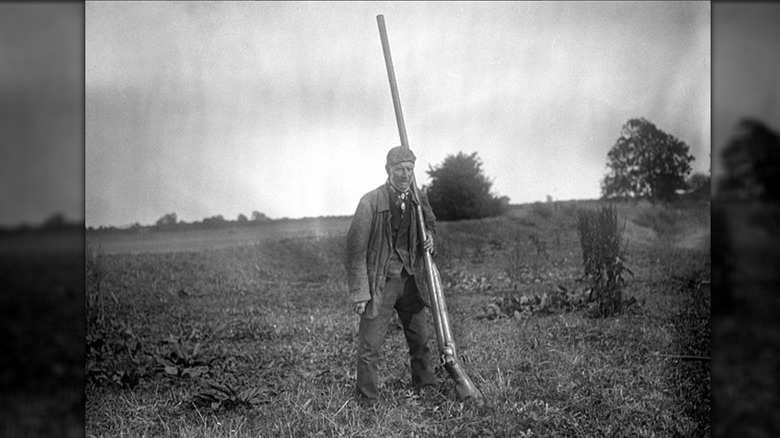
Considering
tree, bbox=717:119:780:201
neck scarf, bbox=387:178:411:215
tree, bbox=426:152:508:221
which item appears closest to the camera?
tree, bbox=717:119:780:201

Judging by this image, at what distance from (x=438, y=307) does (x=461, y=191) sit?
71 centimetres

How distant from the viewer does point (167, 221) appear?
13.6 feet

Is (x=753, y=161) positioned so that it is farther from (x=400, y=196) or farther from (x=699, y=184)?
(x=400, y=196)

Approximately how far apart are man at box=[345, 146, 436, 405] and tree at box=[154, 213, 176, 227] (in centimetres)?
106

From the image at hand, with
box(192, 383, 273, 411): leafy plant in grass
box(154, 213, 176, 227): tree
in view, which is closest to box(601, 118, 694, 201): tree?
box(192, 383, 273, 411): leafy plant in grass

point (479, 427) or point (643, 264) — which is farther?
point (643, 264)

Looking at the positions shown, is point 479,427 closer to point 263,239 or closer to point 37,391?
point 263,239

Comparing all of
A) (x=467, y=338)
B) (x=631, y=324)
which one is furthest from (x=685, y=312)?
(x=467, y=338)

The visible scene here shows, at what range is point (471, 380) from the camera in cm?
400

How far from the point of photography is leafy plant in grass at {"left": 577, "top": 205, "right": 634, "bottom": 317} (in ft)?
13.8

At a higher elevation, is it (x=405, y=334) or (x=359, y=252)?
(x=359, y=252)

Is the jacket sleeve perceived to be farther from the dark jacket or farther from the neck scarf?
the neck scarf

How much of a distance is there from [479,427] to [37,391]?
7.46 feet

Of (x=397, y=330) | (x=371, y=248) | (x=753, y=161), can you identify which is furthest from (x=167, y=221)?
(x=753, y=161)
